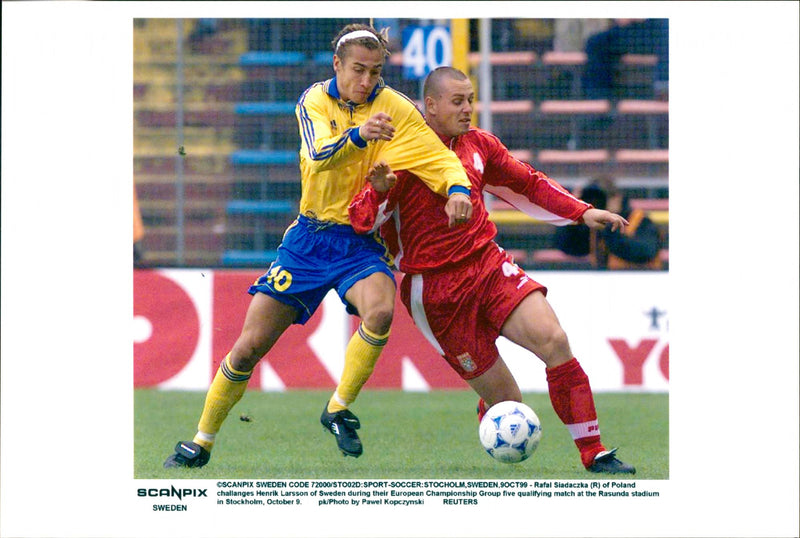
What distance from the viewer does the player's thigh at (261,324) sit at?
618cm

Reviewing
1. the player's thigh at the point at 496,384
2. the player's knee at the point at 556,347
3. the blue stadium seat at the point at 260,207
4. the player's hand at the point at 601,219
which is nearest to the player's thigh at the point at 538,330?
the player's knee at the point at 556,347

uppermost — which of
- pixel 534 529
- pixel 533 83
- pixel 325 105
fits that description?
pixel 533 83

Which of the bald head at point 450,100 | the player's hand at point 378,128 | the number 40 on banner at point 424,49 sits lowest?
the player's hand at point 378,128

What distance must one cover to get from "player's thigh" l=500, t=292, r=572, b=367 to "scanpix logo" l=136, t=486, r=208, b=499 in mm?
1689

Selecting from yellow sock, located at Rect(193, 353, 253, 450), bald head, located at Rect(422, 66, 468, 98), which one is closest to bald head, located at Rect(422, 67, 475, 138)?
bald head, located at Rect(422, 66, 468, 98)

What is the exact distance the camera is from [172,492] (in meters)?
5.80

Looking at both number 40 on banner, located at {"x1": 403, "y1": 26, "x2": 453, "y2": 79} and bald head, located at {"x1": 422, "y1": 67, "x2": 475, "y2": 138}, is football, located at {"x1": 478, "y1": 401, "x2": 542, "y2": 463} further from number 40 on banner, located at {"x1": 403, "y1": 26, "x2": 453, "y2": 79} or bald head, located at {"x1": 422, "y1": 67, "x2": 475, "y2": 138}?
number 40 on banner, located at {"x1": 403, "y1": 26, "x2": 453, "y2": 79}

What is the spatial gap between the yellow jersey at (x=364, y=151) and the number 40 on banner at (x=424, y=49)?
533 centimetres

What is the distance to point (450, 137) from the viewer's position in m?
6.24

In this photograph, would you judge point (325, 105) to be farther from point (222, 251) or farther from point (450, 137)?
point (222, 251)

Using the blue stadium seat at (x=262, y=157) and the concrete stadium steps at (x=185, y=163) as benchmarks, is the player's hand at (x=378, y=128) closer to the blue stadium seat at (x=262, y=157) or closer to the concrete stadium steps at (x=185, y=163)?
the blue stadium seat at (x=262, y=157)
